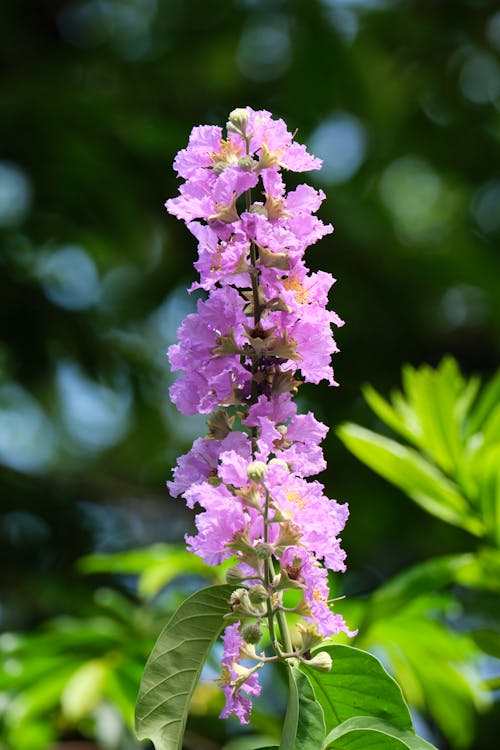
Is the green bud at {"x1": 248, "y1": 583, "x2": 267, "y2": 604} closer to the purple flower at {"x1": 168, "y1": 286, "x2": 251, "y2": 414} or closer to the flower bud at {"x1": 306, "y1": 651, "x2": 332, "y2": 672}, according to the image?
the flower bud at {"x1": 306, "y1": 651, "x2": 332, "y2": 672}

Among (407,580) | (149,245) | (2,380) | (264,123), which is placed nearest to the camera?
(264,123)

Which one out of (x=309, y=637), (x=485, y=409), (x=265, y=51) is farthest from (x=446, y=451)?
(x=265, y=51)

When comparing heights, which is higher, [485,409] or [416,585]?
[485,409]

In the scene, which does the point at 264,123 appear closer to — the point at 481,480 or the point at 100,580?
the point at 481,480

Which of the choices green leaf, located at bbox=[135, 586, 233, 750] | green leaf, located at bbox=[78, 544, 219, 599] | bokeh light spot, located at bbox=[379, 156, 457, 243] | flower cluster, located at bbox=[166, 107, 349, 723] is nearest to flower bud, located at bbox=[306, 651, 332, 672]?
flower cluster, located at bbox=[166, 107, 349, 723]

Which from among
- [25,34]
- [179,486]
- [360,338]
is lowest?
[179,486]

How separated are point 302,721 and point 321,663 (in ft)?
0.26

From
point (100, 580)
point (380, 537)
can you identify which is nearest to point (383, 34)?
point (380, 537)

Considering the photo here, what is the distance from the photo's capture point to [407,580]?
1965mm

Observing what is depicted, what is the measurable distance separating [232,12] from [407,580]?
13.3ft

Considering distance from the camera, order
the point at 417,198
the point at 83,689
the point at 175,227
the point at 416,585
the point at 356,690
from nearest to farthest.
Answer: the point at 356,690 < the point at 416,585 < the point at 83,689 < the point at 175,227 < the point at 417,198

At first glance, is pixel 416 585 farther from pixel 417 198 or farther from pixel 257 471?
pixel 417 198

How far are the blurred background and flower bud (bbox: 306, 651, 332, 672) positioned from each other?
103 inches

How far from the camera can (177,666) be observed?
100 cm
